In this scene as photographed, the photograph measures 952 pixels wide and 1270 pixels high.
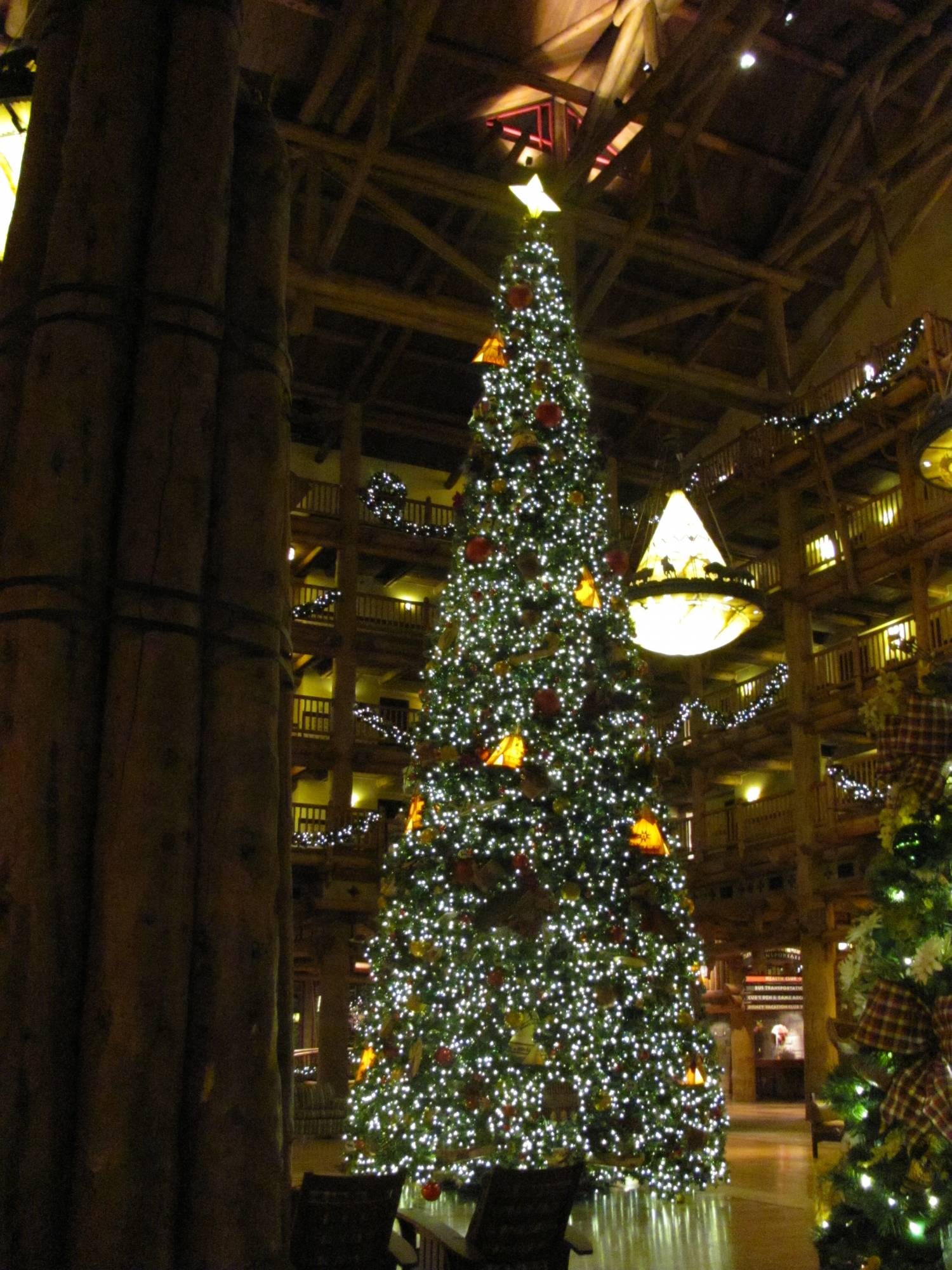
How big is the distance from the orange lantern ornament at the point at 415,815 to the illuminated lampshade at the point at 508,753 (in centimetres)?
64

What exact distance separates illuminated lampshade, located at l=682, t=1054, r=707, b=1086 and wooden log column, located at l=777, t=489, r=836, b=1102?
914cm

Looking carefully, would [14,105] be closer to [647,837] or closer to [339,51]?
[647,837]

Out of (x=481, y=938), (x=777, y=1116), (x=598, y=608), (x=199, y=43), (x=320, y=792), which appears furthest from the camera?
(x=320, y=792)

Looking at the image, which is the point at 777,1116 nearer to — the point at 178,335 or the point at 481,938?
the point at 481,938

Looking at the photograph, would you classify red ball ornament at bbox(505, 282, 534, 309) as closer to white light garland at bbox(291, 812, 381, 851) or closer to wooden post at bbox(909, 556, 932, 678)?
wooden post at bbox(909, 556, 932, 678)

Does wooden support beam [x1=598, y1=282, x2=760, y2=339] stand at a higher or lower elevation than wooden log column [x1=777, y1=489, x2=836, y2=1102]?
higher

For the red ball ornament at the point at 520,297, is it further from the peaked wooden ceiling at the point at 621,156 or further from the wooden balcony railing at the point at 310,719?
the wooden balcony railing at the point at 310,719

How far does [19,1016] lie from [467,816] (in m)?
6.15

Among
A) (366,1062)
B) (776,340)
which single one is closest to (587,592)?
(366,1062)

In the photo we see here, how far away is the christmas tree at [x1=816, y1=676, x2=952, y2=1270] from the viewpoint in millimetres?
3906

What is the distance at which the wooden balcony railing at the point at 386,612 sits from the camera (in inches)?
925

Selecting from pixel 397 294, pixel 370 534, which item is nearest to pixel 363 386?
pixel 370 534

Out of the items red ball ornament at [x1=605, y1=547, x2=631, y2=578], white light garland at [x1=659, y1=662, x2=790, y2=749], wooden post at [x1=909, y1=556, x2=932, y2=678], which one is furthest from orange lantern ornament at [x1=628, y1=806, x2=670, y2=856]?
white light garland at [x1=659, y1=662, x2=790, y2=749]

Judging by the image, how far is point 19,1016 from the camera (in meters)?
2.11
